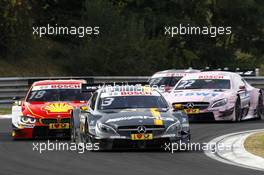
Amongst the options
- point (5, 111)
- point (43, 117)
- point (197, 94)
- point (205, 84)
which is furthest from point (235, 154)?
point (5, 111)

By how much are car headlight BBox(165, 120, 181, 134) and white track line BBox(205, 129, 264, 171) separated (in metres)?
0.66

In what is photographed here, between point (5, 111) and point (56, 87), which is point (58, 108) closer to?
point (56, 87)

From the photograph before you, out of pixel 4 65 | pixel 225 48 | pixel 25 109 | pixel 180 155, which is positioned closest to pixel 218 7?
pixel 225 48

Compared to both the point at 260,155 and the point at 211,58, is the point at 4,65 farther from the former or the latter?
the point at 260,155

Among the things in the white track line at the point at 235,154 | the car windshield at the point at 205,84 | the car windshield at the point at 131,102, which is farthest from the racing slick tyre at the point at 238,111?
the car windshield at the point at 131,102

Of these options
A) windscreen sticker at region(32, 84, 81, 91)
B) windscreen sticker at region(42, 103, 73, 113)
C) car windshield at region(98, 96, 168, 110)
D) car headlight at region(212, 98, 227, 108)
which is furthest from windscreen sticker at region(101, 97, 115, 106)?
car headlight at region(212, 98, 227, 108)

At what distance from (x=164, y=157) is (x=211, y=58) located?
34.2 metres

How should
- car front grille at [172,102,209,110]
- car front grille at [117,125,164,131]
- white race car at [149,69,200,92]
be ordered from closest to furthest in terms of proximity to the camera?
1. car front grille at [117,125,164,131]
2. car front grille at [172,102,209,110]
3. white race car at [149,69,200,92]

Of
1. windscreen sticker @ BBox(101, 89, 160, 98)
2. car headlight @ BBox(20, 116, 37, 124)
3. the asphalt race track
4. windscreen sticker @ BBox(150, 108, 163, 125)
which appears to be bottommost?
the asphalt race track

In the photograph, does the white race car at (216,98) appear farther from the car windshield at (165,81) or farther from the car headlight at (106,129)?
the car headlight at (106,129)

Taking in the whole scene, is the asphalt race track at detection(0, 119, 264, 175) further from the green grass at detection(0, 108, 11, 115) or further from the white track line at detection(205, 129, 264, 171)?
the green grass at detection(0, 108, 11, 115)

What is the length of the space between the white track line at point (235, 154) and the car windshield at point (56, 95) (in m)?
3.42

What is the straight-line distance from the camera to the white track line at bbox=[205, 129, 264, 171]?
13.7 metres

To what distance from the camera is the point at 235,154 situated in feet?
49.3
